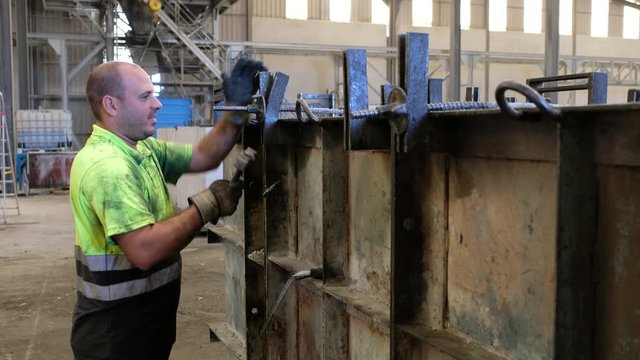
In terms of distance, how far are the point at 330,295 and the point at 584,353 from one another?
116 centimetres

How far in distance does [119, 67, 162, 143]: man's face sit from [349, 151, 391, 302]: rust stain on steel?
0.82 metres

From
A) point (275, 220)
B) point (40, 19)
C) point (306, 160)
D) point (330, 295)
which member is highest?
point (40, 19)

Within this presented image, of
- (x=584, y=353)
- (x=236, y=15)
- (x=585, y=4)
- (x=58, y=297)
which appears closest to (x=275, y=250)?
(x=584, y=353)

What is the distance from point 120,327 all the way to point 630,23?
25.1 meters

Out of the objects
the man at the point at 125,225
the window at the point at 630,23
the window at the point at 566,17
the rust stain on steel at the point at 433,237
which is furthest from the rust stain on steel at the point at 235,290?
the window at the point at 630,23

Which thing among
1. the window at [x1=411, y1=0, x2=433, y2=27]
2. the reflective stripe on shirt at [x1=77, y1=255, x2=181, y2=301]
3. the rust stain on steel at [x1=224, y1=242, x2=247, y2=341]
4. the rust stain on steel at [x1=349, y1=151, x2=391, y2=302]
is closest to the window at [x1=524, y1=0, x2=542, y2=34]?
the window at [x1=411, y1=0, x2=433, y2=27]

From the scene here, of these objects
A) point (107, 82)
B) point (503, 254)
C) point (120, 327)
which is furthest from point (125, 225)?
point (503, 254)

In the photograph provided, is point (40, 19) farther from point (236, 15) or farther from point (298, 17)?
point (298, 17)

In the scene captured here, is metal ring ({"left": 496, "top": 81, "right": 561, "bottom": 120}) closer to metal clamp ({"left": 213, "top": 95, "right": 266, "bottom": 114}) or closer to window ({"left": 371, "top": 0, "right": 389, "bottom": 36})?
metal clamp ({"left": 213, "top": 95, "right": 266, "bottom": 114})

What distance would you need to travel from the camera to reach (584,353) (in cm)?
136

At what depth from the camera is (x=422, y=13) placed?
21.5 m

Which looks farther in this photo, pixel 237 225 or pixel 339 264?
pixel 237 225

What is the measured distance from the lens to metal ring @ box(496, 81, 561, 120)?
51.2 inches

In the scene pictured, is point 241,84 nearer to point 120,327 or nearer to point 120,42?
point 120,327
